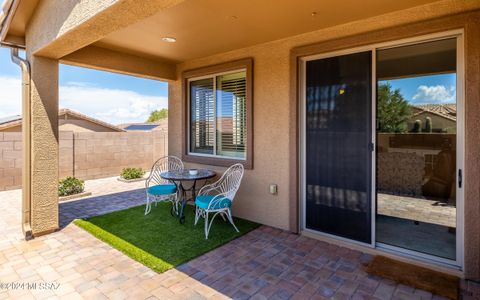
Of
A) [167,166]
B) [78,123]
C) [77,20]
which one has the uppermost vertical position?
[77,20]

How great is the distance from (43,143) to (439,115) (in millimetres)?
5271

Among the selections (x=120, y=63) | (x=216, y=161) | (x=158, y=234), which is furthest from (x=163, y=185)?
(x=120, y=63)

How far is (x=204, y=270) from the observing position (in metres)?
2.98

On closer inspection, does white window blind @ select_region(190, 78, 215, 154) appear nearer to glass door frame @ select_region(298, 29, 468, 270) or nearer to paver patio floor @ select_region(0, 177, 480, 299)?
glass door frame @ select_region(298, 29, 468, 270)

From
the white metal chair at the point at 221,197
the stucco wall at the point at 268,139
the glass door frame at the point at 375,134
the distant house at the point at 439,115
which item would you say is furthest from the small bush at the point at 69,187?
the distant house at the point at 439,115

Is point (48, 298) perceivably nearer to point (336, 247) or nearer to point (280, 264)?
point (280, 264)

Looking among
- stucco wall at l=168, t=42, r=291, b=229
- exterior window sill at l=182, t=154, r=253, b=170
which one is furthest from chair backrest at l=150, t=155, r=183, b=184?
stucco wall at l=168, t=42, r=291, b=229

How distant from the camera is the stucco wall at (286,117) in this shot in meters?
2.77

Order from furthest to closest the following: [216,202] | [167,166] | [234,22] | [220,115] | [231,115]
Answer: [167,166]
[220,115]
[231,115]
[216,202]
[234,22]

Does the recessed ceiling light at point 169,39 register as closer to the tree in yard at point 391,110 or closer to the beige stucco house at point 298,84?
the beige stucco house at point 298,84

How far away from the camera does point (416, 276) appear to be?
9.36 ft

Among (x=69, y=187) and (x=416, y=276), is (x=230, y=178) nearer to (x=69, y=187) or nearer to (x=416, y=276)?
(x=416, y=276)

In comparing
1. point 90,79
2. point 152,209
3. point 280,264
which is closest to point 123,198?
point 152,209

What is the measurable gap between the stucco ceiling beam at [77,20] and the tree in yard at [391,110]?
104 inches
